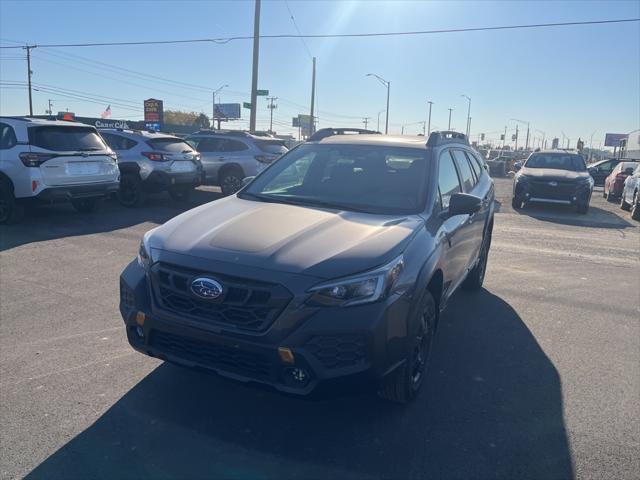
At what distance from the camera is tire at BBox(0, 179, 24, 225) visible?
902 centimetres

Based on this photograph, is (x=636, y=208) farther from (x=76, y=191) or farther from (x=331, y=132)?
(x=76, y=191)

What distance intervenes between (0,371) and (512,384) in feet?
12.2

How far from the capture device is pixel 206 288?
9.93ft

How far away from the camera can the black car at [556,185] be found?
46.6ft

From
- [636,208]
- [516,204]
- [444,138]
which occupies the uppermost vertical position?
[444,138]

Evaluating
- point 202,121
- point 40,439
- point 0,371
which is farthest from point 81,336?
point 202,121

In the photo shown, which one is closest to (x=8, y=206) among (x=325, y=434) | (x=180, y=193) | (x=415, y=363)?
(x=180, y=193)

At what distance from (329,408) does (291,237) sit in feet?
3.86

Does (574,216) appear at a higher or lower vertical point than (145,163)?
lower

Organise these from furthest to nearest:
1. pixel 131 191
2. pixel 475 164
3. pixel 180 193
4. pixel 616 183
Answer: pixel 616 183 < pixel 180 193 < pixel 131 191 < pixel 475 164

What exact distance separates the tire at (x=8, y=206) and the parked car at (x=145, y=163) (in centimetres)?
296

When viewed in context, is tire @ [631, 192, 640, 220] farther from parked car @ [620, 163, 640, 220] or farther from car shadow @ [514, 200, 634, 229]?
car shadow @ [514, 200, 634, 229]

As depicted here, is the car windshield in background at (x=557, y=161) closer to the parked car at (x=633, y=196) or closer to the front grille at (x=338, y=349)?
the parked car at (x=633, y=196)

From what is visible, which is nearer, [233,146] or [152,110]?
[233,146]
